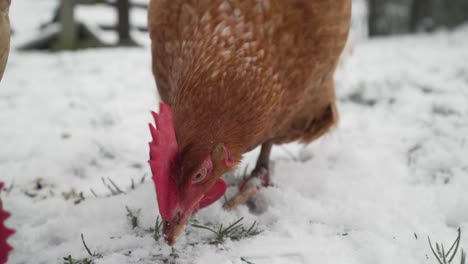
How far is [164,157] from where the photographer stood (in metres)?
1.21

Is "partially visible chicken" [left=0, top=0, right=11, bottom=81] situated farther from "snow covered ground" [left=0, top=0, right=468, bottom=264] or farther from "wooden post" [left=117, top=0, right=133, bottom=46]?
"wooden post" [left=117, top=0, right=133, bottom=46]

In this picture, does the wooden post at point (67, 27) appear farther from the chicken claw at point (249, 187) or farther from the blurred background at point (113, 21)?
the chicken claw at point (249, 187)

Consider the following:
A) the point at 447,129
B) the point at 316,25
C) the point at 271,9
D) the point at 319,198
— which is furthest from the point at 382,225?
the point at 447,129

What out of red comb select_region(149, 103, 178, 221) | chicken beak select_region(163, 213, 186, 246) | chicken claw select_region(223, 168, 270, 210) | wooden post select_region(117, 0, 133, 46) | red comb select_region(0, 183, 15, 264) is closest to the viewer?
red comb select_region(0, 183, 15, 264)

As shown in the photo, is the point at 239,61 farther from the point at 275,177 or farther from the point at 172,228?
the point at 275,177

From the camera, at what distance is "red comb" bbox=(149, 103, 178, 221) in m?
1.20

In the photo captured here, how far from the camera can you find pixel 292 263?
50.9 inches

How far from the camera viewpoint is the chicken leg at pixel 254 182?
175 cm

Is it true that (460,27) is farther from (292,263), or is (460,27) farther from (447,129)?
(292,263)

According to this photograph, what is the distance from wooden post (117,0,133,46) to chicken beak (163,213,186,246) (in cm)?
499

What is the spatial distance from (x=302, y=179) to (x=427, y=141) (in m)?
0.93

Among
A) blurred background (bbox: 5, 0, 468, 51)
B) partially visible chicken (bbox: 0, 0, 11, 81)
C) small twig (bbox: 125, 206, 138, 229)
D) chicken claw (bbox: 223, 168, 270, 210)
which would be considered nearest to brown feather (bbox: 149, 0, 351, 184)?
chicken claw (bbox: 223, 168, 270, 210)

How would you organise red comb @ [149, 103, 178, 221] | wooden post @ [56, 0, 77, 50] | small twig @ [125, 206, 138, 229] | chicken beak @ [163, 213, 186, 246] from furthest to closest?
wooden post @ [56, 0, 77, 50] → small twig @ [125, 206, 138, 229] → chicken beak @ [163, 213, 186, 246] → red comb @ [149, 103, 178, 221]

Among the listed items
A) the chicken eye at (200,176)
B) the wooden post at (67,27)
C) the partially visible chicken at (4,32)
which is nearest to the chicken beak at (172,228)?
the chicken eye at (200,176)
